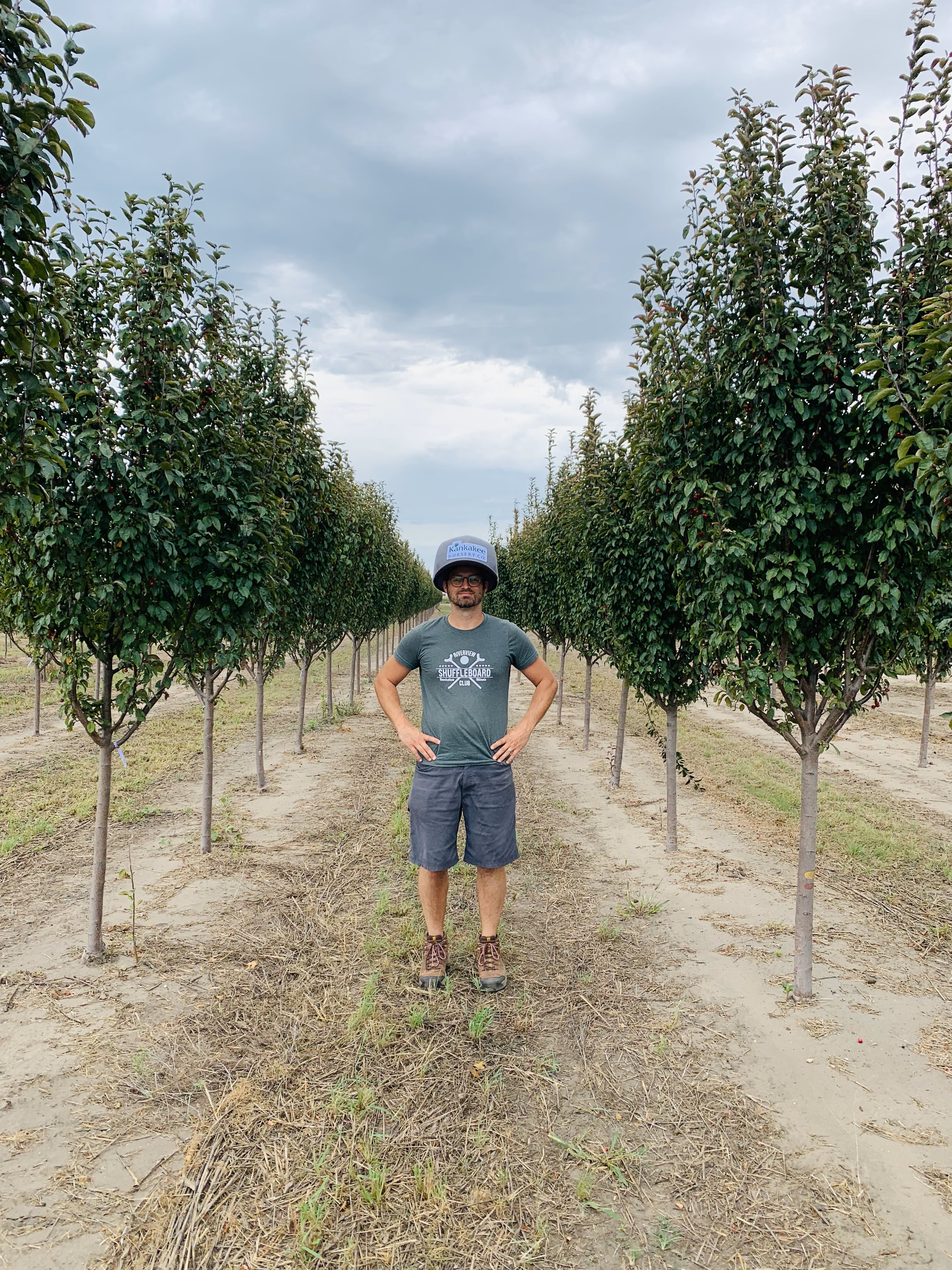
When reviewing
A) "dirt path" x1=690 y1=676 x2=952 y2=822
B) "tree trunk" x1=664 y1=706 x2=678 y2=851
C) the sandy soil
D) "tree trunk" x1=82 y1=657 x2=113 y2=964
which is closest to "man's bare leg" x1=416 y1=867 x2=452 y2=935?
the sandy soil

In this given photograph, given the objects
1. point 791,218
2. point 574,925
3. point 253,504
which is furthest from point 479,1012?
point 791,218

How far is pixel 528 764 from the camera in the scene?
40.1 feet

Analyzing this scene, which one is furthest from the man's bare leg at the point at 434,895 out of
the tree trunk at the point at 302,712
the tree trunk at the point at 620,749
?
the tree trunk at the point at 302,712

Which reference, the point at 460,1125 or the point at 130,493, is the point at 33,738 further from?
the point at 460,1125

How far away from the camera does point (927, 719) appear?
11.8 metres

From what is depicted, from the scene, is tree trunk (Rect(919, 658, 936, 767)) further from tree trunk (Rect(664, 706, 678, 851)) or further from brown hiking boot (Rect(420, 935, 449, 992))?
brown hiking boot (Rect(420, 935, 449, 992))

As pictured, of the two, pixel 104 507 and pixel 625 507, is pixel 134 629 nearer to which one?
pixel 104 507

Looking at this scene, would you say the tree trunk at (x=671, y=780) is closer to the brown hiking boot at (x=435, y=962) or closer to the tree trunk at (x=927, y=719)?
the brown hiking boot at (x=435, y=962)

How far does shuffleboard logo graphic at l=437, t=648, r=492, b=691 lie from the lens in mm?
4309

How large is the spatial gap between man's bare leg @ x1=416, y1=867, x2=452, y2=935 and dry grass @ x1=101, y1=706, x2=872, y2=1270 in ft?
1.33

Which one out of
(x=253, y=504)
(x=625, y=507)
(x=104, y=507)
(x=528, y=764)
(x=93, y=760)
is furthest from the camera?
(x=528, y=764)

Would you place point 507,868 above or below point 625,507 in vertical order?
below

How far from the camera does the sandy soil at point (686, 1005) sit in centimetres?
293

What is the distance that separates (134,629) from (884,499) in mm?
4400
